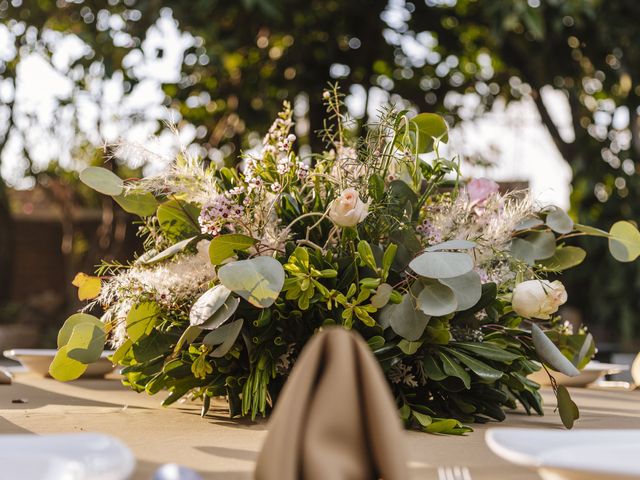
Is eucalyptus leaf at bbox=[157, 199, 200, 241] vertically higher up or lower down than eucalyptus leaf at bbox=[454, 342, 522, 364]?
higher up

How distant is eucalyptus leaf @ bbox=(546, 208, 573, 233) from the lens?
3.83ft

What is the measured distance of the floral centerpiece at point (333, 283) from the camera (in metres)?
0.95

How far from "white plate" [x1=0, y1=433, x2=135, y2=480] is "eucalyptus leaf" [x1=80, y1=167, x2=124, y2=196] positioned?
0.54m

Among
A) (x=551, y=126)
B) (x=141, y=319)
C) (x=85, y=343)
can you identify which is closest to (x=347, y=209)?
(x=141, y=319)

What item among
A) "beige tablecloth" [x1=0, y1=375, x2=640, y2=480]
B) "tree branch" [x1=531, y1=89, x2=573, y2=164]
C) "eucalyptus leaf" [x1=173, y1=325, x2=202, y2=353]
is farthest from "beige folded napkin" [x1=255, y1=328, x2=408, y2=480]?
"tree branch" [x1=531, y1=89, x2=573, y2=164]

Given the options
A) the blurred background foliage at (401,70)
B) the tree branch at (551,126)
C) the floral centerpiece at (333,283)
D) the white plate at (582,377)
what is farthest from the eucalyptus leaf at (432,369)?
the tree branch at (551,126)

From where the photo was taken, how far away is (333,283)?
0.99 meters

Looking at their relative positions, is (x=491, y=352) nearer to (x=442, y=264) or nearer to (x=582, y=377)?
(x=442, y=264)

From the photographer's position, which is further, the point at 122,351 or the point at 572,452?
the point at 122,351

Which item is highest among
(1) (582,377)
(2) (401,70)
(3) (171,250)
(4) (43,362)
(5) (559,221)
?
(2) (401,70)

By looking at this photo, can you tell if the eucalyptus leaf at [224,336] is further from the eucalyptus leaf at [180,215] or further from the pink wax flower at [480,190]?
the pink wax flower at [480,190]

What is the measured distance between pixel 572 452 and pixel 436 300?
0.39m

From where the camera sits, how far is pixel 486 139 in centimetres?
600

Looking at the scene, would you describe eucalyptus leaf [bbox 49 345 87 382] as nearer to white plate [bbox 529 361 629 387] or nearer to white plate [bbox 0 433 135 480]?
white plate [bbox 0 433 135 480]
